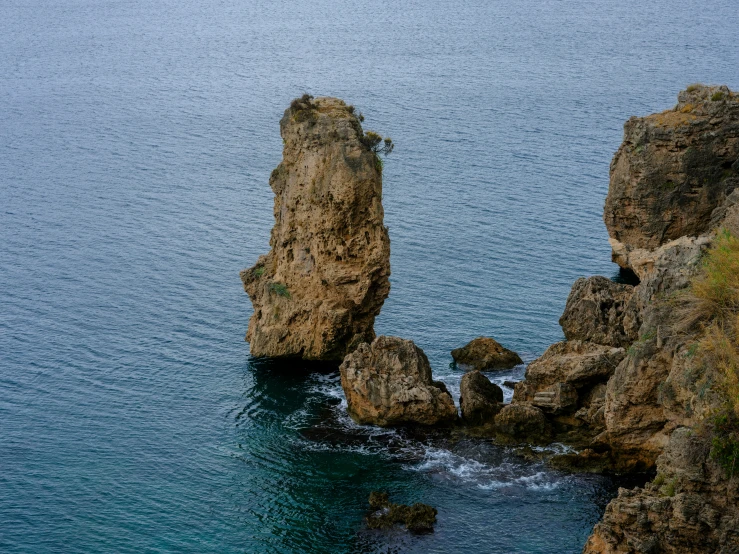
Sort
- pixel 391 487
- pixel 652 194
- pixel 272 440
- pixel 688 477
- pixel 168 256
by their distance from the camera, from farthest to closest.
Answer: pixel 168 256 < pixel 652 194 < pixel 272 440 < pixel 391 487 < pixel 688 477

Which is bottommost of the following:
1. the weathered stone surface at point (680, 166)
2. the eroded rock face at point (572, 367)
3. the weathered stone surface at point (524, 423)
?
the weathered stone surface at point (524, 423)

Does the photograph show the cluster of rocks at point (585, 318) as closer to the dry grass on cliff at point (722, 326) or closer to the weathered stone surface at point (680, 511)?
the weathered stone surface at point (680, 511)

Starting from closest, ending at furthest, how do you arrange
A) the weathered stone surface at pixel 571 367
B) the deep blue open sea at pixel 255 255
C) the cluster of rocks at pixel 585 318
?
the cluster of rocks at pixel 585 318 → the deep blue open sea at pixel 255 255 → the weathered stone surface at pixel 571 367

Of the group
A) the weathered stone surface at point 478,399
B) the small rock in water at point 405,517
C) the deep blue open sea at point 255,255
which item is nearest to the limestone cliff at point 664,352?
the weathered stone surface at point 478,399

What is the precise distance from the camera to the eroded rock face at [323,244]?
178ft

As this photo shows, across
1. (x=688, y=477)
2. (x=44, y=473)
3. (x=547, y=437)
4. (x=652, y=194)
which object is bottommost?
(x=44, y=473)

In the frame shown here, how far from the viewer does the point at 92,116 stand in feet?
366

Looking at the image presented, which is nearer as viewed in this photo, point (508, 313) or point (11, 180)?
point (508, 313)

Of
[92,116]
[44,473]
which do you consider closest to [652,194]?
[44,473]

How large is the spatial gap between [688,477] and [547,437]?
13795 millimetres

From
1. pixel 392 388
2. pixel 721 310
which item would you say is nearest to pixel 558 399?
pixel 392 388

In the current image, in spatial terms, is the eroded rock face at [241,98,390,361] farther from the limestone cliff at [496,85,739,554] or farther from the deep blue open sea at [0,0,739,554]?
the limestone cliff at [496,85,739,554]

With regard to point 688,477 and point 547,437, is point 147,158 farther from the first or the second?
point 688,477

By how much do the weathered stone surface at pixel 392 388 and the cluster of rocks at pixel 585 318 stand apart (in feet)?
0.23
